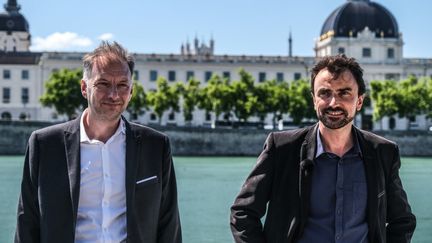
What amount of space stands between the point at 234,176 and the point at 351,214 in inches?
1401

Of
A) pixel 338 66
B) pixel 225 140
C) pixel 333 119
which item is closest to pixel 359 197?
pixel 333 119

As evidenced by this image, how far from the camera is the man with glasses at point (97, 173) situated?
15.2 ft

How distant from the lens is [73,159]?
4699 millimetres

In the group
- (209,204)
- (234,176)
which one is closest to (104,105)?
(209,204)

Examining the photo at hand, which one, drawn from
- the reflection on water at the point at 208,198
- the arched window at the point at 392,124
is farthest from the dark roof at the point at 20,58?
the reflection on water at the point at 208,198

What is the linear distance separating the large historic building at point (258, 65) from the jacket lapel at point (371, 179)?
78246mm

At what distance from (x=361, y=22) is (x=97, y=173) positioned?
8875 centimetres

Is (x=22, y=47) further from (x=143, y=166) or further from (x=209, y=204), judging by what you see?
(x=143, y=166)

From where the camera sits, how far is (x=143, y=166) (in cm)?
479

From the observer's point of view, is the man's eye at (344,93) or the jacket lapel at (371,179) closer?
the jacket lapel at (371,179)

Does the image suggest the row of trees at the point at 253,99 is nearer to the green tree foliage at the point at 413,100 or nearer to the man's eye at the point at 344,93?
the green tree foliage at the point at 413,100

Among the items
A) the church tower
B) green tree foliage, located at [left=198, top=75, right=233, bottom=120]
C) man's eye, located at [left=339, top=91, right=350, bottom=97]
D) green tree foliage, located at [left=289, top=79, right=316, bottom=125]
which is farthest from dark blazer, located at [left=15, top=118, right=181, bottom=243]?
the church tower

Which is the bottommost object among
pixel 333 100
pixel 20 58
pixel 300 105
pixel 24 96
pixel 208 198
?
pixel 208 198

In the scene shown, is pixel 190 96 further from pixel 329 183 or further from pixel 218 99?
pixel 329 183
